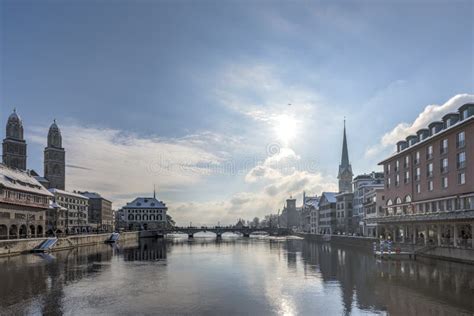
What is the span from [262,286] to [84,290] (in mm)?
17424

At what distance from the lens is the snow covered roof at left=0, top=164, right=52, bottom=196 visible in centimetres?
8865

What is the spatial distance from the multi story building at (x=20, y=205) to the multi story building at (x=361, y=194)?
9251 centimetres

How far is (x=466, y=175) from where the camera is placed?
218 feet

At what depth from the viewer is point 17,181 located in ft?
311

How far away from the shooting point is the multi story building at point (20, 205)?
86.1m

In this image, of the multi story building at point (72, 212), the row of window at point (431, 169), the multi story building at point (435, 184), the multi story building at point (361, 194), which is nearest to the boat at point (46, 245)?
the multi story building at point (72, 212)

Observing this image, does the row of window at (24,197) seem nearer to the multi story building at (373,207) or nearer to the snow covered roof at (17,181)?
the snow covered roof at (17,181)

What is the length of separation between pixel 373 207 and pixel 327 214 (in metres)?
56.8

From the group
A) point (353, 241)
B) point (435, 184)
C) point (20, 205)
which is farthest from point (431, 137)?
point (20, 205)

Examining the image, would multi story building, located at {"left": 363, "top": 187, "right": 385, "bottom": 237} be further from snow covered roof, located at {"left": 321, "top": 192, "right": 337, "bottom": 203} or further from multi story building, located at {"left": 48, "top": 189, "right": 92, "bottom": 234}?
multi story building, located at {"left": 48, "top": 189, "right": 92, "bottom": 234}

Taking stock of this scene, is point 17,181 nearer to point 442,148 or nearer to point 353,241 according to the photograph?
point 353,241

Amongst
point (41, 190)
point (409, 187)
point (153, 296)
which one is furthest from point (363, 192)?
point (153, 296)

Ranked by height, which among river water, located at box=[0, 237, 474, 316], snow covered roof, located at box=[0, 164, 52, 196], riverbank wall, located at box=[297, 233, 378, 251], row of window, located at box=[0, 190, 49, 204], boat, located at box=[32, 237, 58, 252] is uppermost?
snow covered roof, located at box=[0, 164, 52, 196]

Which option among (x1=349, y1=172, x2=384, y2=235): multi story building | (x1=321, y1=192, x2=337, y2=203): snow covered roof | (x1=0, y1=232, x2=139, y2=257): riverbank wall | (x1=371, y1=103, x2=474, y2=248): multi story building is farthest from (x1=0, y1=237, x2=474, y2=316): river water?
(x1=321, y1=192, x2=337, y2=203): snow covered roof
